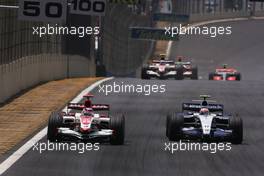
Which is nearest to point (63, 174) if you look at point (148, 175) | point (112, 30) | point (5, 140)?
point (148, 175)

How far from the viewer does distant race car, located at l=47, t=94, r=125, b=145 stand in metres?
18.6

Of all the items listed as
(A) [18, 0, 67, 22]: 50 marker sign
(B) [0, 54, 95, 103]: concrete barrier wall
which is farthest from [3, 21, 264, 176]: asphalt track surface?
(A) [18, 0, 67, 22]: 50 marker sign

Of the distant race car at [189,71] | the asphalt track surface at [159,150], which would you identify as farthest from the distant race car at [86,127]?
the distant race car at [189,71]

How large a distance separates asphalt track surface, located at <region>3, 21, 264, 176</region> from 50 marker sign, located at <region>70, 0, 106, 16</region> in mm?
2293

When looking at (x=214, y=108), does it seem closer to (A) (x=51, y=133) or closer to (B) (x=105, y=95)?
(A) (x=51, y=133)

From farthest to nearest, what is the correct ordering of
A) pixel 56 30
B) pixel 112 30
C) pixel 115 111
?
pixel 112 30, pixel 56 30, pixel 115 111

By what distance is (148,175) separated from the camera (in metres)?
15.0

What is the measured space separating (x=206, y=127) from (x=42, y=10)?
199 inches

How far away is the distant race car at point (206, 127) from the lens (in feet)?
63.5

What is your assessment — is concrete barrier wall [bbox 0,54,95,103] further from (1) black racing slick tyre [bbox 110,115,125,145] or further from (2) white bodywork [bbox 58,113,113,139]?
(1) black racing slick tyre [bbox 110,115,125,145]

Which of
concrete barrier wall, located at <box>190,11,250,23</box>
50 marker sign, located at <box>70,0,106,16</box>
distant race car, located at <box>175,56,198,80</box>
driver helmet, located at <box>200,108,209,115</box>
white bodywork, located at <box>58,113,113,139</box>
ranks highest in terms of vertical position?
50 marker sign, located at <box>70,0,106,16</box>

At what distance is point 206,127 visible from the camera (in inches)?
769

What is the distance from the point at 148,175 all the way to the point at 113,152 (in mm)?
2729

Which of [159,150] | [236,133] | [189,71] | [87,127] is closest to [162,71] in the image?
[189,71]
